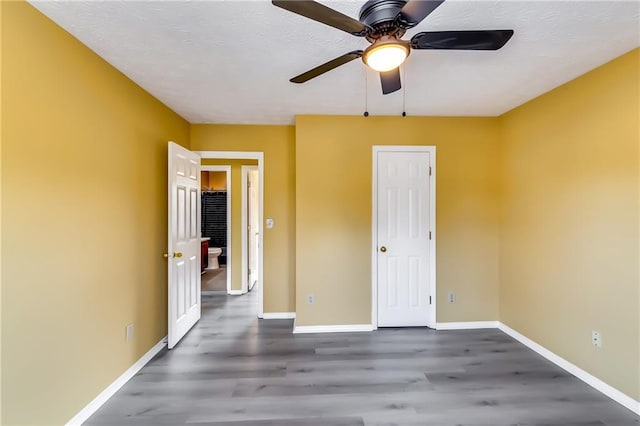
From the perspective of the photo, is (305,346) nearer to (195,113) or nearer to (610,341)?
(610,341)

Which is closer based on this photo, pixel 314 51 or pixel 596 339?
pixel 314 51


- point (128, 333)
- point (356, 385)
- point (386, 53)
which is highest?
point (386, 53)

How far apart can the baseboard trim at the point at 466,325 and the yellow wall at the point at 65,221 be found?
3.08 meters

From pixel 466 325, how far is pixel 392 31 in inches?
127

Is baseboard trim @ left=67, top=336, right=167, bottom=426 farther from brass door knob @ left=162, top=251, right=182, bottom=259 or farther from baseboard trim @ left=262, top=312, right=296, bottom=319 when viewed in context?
baseboard trim @ left=262, top=312, right=296, bottom=319

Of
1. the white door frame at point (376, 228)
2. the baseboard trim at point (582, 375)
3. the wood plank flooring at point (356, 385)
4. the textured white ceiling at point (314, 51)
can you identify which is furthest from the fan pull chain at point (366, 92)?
the baseboard trim at point (582, 375)

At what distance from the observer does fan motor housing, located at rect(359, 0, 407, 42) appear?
126 cm

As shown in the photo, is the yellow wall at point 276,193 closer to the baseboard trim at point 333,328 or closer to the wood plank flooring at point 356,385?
the baseboard trim at point 333,328

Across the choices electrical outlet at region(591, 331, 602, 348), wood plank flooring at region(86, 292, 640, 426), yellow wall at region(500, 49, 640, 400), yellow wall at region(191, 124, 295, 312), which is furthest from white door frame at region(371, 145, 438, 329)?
electrical outlet at region(591, 331, 602, 348)

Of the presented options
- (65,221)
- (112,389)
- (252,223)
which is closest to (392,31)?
(65,221)

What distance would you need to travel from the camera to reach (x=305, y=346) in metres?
2.90

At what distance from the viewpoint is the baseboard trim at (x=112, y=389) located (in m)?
1.85

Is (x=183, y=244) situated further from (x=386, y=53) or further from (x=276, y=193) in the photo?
(x=386, y=53)

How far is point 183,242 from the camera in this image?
3.06 m
